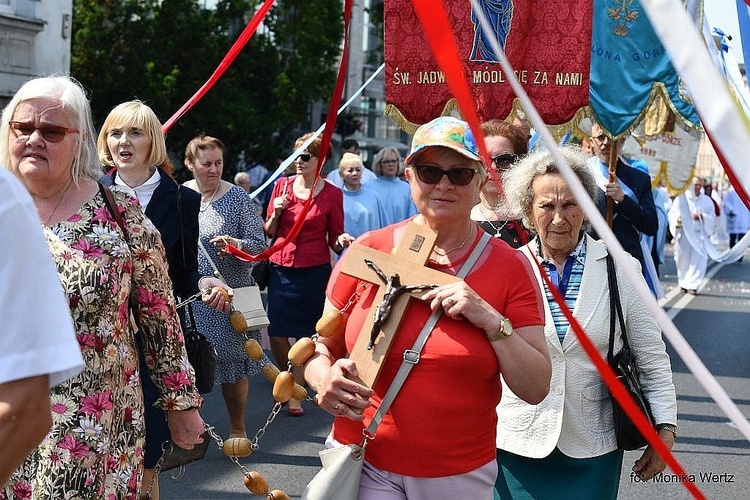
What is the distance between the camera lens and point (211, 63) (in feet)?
71.4

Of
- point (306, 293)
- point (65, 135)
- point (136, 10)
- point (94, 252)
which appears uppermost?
point (136, 10)

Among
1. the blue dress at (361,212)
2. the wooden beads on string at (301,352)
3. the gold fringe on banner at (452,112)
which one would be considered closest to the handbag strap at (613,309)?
the wooden beads on string at (301,352)

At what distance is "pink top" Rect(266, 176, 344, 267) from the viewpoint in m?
8.23

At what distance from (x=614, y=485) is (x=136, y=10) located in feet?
60.4

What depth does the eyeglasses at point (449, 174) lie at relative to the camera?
3.19 m

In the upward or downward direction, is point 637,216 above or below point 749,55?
below

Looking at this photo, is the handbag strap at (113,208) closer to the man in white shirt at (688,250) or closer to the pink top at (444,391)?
the pink top at (444,391)

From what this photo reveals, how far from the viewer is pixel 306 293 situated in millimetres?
8297

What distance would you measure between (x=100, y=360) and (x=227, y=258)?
3.59 metres

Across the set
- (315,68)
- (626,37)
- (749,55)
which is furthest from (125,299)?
(315,68)

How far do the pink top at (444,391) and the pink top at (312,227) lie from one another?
16.6ft

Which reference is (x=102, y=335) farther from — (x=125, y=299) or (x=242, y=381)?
(x=242, y=381)

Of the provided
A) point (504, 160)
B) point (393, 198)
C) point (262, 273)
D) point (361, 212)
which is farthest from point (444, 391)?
point (393, 198)

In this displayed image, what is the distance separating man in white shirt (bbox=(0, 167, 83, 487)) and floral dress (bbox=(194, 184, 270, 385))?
4704 millimetres
